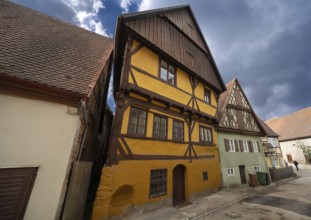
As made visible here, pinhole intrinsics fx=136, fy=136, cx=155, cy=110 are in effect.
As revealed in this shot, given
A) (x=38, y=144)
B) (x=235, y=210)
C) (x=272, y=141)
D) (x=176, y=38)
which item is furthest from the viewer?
(x=272, y=141)

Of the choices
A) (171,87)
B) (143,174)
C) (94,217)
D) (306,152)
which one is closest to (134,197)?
(143,174)

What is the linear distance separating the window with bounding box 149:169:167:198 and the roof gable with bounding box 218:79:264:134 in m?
7.97

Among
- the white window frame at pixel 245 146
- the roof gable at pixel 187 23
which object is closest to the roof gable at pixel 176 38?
the roof gable at pixel 187 23

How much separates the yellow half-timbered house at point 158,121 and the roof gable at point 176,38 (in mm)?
63

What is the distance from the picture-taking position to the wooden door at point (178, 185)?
784cm

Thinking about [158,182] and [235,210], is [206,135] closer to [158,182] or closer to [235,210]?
[235,210]

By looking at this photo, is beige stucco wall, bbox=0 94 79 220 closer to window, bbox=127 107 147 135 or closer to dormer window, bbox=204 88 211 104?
window, bbox=127 107 147 135

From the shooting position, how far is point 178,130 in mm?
8602

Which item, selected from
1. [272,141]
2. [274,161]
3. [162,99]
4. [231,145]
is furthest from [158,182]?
[272,141]

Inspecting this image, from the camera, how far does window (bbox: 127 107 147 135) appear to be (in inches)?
259

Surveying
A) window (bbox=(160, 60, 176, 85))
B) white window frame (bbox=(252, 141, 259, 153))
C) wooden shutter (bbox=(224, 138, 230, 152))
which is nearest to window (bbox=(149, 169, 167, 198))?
window (bbox=(160, 60, 176, 85))

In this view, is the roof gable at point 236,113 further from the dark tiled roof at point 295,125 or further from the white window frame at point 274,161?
the dark tiled roof at point 295,125

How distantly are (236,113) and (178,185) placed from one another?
11088mm

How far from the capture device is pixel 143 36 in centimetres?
732
